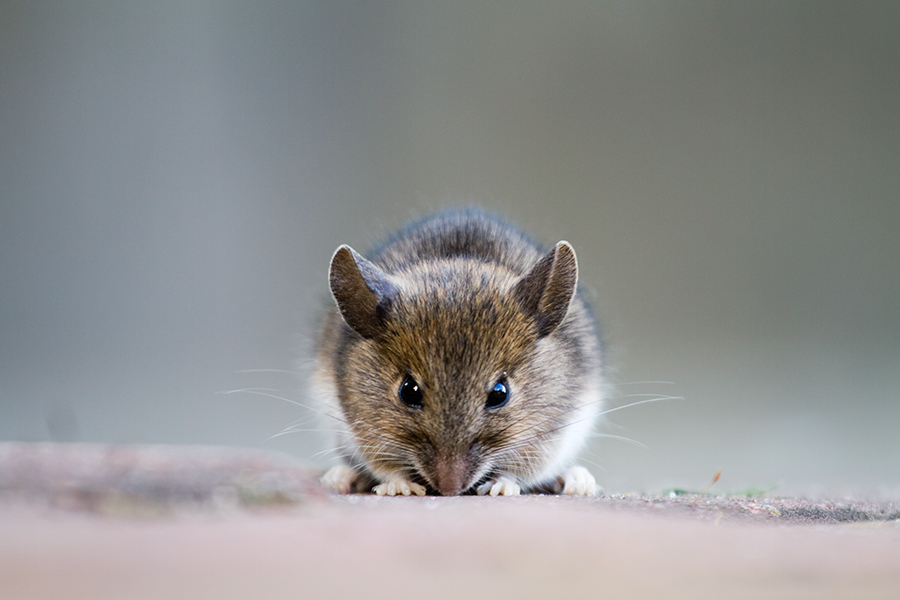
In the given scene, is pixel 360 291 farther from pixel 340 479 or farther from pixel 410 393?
pixel 340 479

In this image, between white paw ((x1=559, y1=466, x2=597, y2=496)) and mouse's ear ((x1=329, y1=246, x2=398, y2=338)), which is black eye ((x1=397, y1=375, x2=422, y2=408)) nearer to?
mouse's ear ((x1=329, y1=246, x2=398, y2=338))

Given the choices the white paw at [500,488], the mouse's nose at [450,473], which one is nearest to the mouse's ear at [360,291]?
the mouse's nose at [450,473]

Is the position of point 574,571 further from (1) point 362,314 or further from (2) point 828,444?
(2) point 828,444

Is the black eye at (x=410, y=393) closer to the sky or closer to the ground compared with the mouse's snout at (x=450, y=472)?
closer to the sky

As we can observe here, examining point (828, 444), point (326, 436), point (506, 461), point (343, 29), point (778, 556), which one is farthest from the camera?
point (343, 29)

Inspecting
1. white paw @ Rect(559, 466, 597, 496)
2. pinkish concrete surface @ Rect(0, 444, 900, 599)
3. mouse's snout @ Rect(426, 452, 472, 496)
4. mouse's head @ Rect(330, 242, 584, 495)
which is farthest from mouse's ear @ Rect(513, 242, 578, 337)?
pinkish concrete surface @ Rect(0, 444, 900, 599)

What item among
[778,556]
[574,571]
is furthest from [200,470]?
[778,556]

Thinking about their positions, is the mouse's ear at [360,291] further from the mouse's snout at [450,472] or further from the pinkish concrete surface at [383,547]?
the pinkish concrete surface at [383,547]
